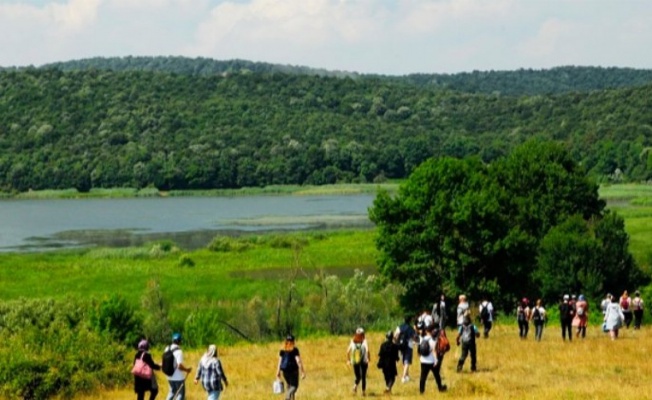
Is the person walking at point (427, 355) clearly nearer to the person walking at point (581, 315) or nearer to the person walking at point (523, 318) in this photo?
the person walking at point (581, 315)

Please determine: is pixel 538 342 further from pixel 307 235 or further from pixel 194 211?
pixel 194 211

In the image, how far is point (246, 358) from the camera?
35.7 meters

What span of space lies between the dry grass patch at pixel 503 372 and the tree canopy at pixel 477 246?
1368 centimetres

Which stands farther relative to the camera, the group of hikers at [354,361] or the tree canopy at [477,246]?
the tree canopy at [477,246]

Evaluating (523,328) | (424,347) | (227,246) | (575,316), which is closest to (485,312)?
(523,328)

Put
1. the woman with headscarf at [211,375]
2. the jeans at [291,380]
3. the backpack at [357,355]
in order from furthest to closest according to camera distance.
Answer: the backpack at [357,355] → the jeans at [291,380] → the woman with headscarf at [211,375]

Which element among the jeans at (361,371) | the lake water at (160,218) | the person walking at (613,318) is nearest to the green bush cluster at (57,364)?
the jeans at (361,371)

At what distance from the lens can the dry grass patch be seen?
24.9m

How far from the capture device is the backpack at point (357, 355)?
2436cm

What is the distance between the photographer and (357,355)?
80.1 ft

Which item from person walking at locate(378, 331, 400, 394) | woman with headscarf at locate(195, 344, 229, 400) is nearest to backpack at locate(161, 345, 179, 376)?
woman with headscarf at locate(195, 344, 229, 400)

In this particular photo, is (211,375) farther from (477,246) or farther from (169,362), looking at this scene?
(477,246)

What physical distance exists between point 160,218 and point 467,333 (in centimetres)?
11551

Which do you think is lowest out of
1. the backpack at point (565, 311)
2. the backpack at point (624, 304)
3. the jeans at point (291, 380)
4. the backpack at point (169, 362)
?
the backpack at point (624, 304)
